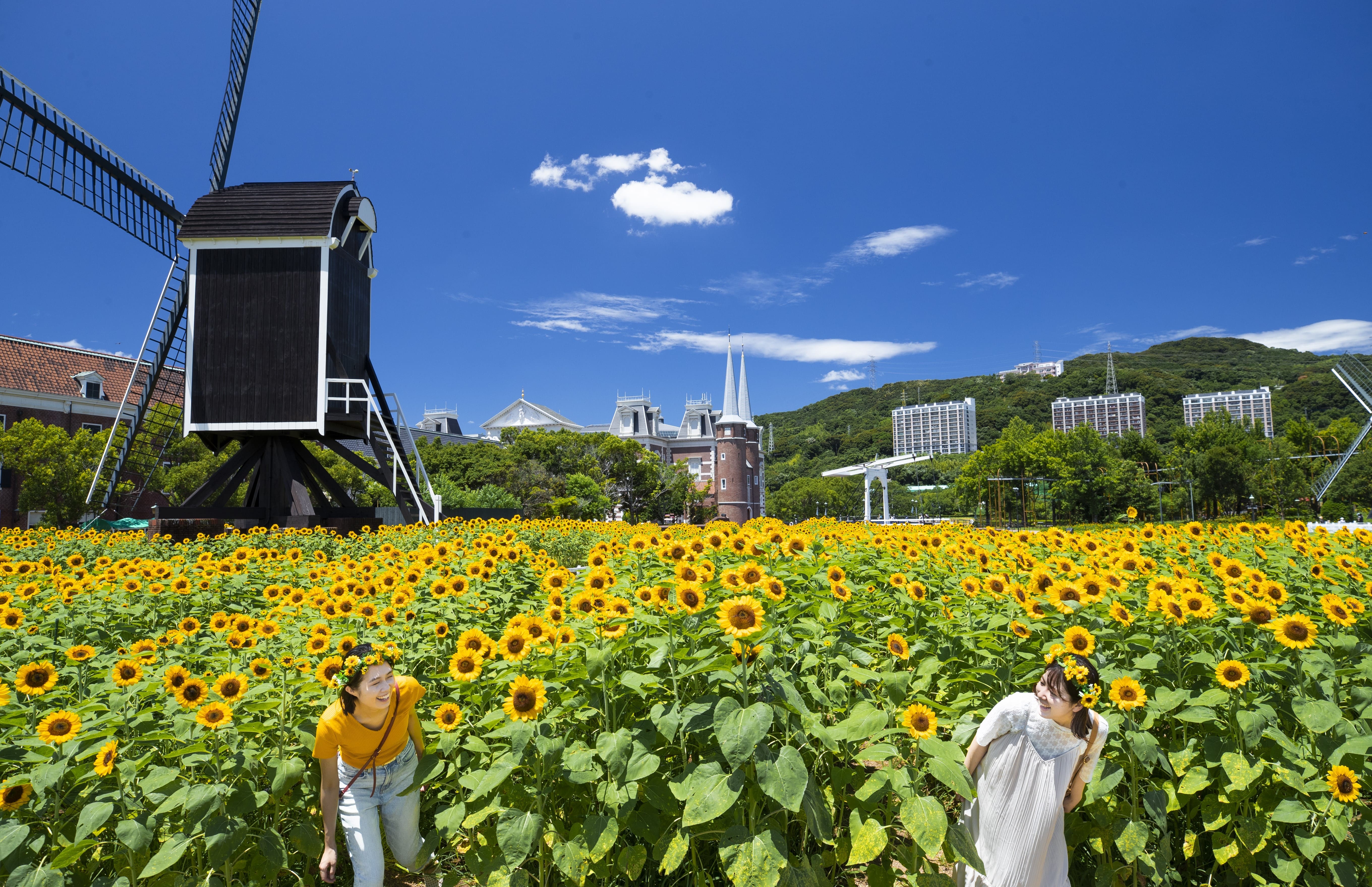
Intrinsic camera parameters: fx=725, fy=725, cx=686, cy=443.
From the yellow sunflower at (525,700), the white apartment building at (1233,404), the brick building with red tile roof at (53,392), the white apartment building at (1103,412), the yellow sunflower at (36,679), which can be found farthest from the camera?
the white apartment building at (1103,412)

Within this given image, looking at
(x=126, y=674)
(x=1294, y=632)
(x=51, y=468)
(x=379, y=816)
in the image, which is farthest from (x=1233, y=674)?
(x=51, y=468)

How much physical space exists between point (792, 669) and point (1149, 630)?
6.11ft

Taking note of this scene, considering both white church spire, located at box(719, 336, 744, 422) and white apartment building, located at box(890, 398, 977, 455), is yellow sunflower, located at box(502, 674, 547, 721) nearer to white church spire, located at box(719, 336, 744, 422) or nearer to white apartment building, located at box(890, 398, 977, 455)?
white church spire, located at box(719, 336, 744, 422)

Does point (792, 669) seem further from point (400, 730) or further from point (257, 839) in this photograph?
point (257, 839)

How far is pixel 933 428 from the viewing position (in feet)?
516

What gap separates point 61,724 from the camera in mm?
2924

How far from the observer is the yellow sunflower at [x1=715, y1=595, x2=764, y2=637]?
2639 millimetres

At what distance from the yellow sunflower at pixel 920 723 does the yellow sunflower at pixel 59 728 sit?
3251 mm

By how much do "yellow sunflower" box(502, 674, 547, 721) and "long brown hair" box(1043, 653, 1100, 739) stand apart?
199 cm

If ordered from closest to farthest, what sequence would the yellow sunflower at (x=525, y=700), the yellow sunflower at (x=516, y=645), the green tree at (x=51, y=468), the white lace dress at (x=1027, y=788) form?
the yellow sunflower at (x=525, y=700)
the white lace dress at (x=1027, y=788)
the yellow sunflower at (x=516, y=645)
the green tree at (x=51, y=468)

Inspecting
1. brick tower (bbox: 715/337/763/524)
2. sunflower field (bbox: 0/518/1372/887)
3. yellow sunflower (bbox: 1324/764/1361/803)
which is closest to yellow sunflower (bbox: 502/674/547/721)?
sunflower field (bbox: 0/518/1372/887)

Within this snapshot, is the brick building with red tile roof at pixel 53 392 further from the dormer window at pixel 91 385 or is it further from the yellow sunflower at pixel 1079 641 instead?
the yellow sunflower at pixel 1079 641

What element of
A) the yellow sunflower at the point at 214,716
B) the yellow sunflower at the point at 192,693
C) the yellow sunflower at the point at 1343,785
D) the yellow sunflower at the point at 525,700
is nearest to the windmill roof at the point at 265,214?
the yellow sunflower at the point at 192,693

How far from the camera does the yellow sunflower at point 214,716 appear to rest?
9.33ft
